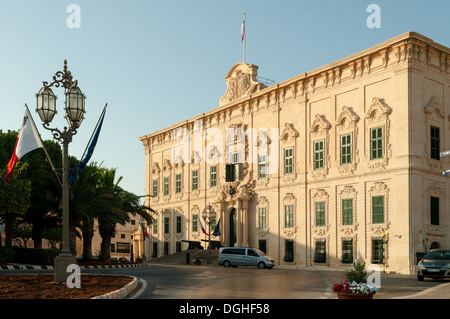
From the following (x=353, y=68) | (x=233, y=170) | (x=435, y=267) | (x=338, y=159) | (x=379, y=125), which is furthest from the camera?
(x=233, y=170)

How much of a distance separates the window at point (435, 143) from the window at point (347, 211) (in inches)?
226

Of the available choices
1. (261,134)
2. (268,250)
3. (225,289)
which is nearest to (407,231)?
(268,250)

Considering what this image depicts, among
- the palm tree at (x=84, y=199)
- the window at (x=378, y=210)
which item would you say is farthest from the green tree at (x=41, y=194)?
the window at (x=378, y=210)

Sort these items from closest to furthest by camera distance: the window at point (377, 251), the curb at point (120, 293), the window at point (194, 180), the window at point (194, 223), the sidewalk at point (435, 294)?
the curb at point (120, 293) < the sidewalk at point (435, 294) < the window at point (377, 251) < the window at point (194, 223) < the window at point (194, 180)

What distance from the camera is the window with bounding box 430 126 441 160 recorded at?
34.0 metres

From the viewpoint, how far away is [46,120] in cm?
1778

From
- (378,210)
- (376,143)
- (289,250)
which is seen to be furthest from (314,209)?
(376,143)

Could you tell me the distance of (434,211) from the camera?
33.6 meters

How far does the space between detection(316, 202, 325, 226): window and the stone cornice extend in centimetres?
792

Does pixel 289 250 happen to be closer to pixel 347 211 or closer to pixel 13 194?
pixel 347 211

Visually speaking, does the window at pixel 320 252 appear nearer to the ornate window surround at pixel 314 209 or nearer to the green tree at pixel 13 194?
the ornate window surround at pixel 314 209

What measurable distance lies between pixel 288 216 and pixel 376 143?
30.1ft

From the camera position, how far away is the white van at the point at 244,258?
36000mm

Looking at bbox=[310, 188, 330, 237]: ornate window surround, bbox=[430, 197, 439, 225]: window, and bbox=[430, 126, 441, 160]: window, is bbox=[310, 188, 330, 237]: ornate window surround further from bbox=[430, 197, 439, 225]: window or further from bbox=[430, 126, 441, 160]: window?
bbox=[430, 126, 441, 160]: window
